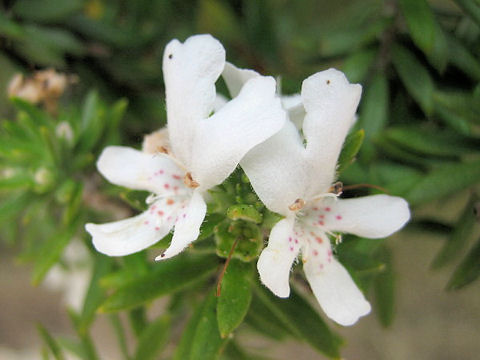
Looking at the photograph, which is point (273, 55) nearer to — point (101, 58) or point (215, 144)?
point (101, 58)

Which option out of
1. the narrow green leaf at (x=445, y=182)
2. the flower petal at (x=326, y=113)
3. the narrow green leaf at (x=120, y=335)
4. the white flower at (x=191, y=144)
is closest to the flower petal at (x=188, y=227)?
the white flower at (x=191, y=144)

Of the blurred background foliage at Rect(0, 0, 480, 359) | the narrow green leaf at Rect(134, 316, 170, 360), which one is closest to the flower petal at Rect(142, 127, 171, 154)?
the blurred background foliage at Rect(0, 0, 480, 359)

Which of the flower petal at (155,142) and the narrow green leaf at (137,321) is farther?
the narrow green leaf at (137,321)

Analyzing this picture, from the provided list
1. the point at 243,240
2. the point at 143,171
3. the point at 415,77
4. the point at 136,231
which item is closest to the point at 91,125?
the point at 143,171

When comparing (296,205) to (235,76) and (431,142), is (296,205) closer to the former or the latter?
(235,76)

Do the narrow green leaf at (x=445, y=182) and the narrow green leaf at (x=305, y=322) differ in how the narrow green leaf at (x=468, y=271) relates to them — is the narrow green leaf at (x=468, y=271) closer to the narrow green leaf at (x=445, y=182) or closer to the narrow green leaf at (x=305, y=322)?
the narrow green leaf at (x=445, y=182)

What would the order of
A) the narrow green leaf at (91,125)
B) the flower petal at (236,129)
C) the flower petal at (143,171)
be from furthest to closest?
the narrow green leaf at (91,125)
the flower petal at (143,171)
the flower petal at (236,129)

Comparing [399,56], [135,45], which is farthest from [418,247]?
[135,45]
